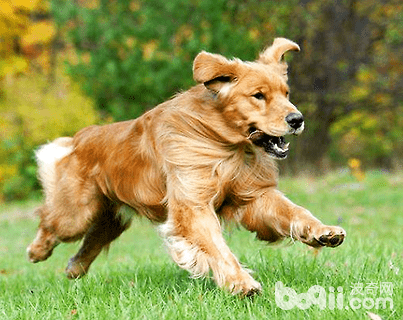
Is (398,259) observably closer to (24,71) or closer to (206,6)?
(206,6)

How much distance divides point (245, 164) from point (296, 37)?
48.3ft

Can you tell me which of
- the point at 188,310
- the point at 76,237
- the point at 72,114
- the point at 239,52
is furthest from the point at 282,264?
the point at 72,114

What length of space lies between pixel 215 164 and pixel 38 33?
20.2 meters

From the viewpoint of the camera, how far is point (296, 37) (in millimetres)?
19094

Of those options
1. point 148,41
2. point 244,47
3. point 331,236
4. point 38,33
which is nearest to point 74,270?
point 331,236

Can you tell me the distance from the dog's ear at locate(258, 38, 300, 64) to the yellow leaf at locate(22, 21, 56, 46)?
19471mm

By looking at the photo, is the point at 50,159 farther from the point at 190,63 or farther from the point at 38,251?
the point at 190,63

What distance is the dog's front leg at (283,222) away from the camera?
4348mm

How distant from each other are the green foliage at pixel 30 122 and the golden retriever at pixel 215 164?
49.7ft

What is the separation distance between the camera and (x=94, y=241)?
6340 millimetres

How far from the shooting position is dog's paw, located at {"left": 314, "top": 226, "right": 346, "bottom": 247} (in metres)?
4.29

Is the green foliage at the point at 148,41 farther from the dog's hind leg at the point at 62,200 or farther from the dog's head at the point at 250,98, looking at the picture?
the dog's head at the point at 250,98

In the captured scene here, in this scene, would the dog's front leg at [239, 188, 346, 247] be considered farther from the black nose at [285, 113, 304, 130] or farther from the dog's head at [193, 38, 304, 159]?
the black nose at [285, 113, 304, 130]

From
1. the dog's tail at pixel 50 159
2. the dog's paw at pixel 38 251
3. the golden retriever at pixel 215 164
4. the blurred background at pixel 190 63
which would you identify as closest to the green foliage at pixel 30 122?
the blurred background at pixel 190 63
